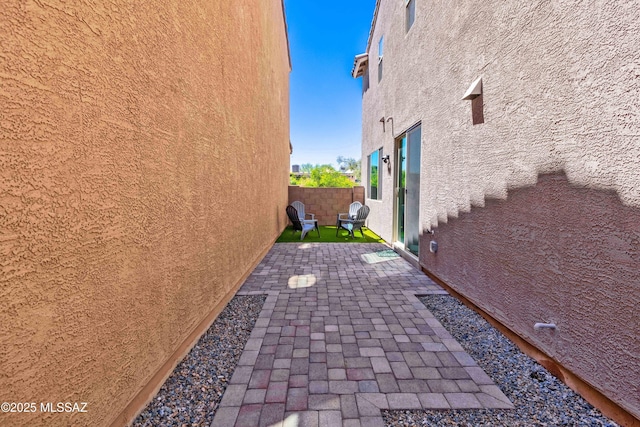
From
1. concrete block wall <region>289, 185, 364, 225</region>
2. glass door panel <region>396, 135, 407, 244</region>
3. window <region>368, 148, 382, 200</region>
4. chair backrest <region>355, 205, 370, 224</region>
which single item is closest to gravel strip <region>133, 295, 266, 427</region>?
glass door panel <region>396, 135, 407, 244</region>

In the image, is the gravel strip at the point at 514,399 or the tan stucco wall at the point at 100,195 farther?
the gravel strip at the point at 514,399

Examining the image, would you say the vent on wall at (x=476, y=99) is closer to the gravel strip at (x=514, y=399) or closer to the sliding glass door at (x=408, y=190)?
the sliding glass door at (x=408, y=190)

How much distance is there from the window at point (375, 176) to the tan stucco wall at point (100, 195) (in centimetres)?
667

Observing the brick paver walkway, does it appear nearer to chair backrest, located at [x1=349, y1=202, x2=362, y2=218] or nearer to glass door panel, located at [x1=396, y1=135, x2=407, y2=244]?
glass door panel, located at [x1=396, y1=135, x2=407, y2=244]

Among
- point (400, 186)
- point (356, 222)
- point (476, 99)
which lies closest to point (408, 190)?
point (400, 186)

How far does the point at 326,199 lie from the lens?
11.5m

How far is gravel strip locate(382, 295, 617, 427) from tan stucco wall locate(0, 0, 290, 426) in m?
1.69

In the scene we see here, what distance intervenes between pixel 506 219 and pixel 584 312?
1018 mm

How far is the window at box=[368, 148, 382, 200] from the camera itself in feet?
29.1

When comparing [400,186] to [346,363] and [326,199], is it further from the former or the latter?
[326,199]

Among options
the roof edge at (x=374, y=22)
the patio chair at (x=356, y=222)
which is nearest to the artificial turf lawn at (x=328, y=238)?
the patio chair at (x=356, y=222)

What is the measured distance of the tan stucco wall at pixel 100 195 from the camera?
1.06 m

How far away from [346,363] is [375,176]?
782cm

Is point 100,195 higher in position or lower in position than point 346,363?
higher
